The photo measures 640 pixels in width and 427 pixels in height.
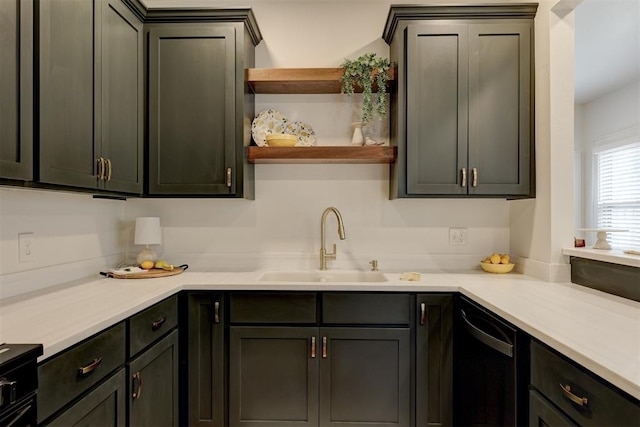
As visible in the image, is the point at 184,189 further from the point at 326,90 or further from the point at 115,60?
the point at 326,90

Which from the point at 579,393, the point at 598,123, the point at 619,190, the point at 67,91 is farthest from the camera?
the point at 598,123

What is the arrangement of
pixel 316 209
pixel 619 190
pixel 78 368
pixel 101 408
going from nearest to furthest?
pixel 78 368, pixel 101 408, pixel 316 209, pixel 619 190

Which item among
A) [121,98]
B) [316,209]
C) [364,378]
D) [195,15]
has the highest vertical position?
[195,15]

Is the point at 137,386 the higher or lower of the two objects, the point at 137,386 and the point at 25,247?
the lower

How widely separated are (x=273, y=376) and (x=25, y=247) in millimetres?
1325

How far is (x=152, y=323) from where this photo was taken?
1632 mm

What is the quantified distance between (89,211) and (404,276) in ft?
6.11

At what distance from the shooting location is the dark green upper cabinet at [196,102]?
216 cm

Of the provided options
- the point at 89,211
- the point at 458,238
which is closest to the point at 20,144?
the point at 89,211

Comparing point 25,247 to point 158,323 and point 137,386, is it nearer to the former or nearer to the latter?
point 158,323

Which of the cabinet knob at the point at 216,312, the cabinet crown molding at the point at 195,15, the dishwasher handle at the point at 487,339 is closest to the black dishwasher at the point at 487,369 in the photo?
the dishwasher handle at the point at 487,339

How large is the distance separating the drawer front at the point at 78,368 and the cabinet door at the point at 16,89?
620 mm

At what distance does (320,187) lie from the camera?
2498mm

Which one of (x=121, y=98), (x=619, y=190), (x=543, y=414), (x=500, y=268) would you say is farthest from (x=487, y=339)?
(x=619, y=190)
